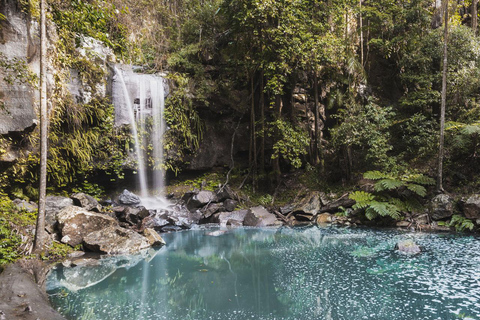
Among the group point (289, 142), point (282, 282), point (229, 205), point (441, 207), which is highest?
point (289, 142)

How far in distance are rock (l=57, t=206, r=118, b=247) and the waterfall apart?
155 inches

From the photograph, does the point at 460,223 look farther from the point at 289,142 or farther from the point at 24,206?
the point at 24,206

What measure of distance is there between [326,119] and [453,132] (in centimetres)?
525

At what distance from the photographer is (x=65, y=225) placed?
7391 millimetres

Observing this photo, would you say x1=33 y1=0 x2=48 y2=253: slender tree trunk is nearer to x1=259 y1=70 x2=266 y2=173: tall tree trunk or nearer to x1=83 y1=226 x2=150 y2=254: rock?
x1=83 y1=226 x2=150 y2=254: rock

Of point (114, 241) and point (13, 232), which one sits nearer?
point (13, 232)

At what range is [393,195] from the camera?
10.7 m

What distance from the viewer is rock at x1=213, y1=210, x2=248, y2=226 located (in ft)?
35.6

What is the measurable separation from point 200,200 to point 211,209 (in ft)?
1.89

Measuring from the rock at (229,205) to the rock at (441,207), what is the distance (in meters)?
6.69

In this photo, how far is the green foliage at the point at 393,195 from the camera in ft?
31.6

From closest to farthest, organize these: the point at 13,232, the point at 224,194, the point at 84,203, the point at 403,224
Result: 1. the point at 13,232
2. the point at 84,203
3. the point at 403,224
4. the point at 224,194

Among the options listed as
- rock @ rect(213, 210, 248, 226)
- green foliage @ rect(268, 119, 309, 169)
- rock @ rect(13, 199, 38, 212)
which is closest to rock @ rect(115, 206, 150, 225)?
rock @ rect(13, 199, 38, 212)

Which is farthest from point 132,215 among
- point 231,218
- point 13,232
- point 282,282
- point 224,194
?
point 282,282
